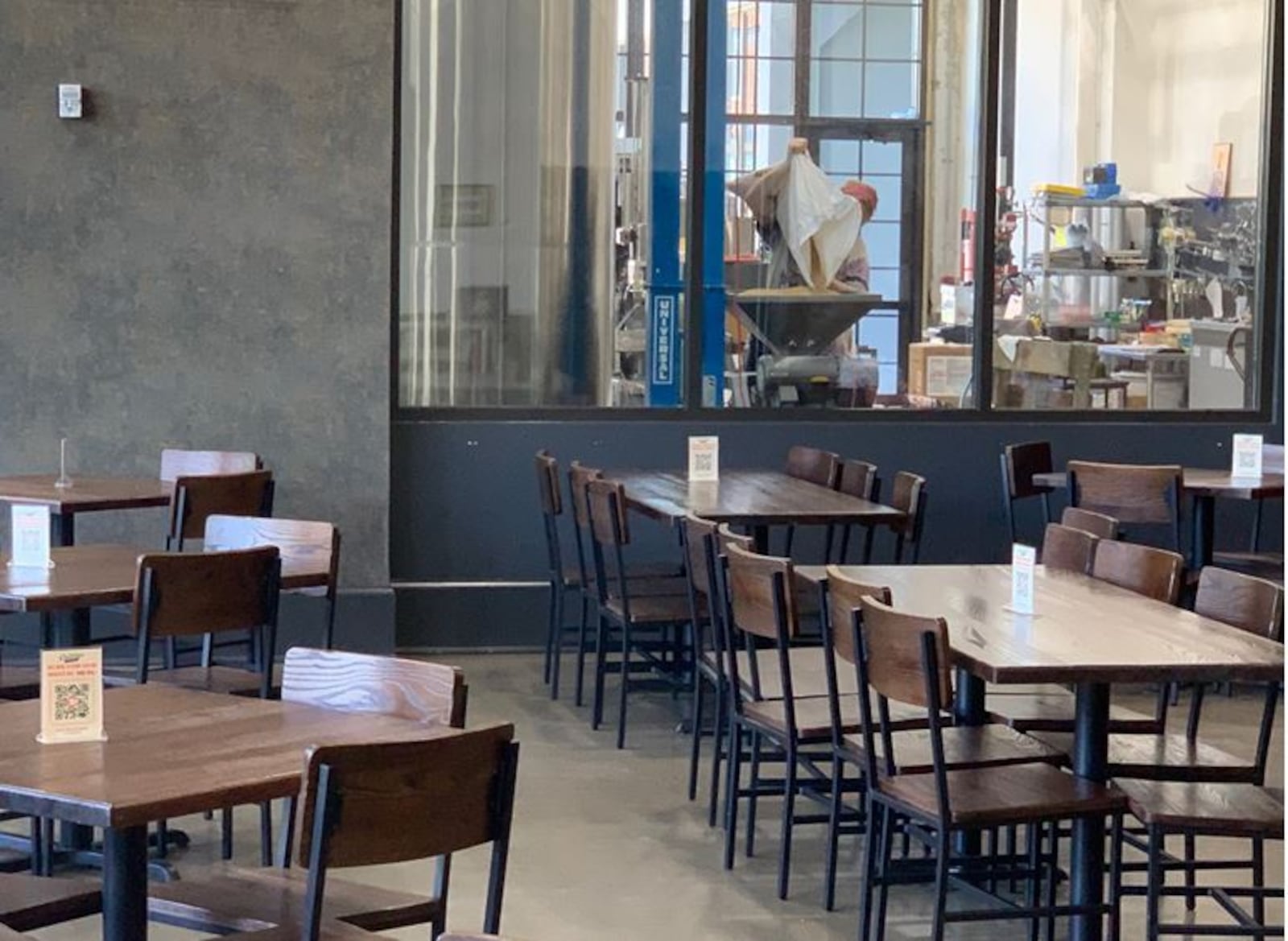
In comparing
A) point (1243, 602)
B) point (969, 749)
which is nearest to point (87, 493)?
point (969, 749)

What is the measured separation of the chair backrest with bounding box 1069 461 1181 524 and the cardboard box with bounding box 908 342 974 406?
3.56 ft

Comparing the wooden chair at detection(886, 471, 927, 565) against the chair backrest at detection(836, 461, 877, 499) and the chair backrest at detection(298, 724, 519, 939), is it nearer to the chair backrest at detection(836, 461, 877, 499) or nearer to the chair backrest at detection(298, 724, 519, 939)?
the chair backrest at detection(836, 461, 877, 499)

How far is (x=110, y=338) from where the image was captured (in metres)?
7.61

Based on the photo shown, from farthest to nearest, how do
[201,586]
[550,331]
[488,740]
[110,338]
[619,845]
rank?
[550,331], [110,338], [619,845], [201,586], [488,740]

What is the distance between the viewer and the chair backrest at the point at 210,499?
616 cm

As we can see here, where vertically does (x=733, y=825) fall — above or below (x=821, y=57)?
below

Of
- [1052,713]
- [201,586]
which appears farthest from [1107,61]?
[201,586]

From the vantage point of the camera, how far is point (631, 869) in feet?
17.4

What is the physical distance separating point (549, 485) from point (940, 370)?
77.1 inches

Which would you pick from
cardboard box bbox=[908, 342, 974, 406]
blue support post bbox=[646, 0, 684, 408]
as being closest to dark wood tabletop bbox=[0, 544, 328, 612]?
blue support post bbox=[646, 0, 684, 408]

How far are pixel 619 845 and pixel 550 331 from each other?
3.16 m

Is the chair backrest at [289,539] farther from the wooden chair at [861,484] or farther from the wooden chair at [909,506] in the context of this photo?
the wooden chair at [861,484]

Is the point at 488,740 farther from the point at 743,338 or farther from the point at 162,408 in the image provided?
the point at 743,338

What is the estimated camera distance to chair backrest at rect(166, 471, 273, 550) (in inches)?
243
